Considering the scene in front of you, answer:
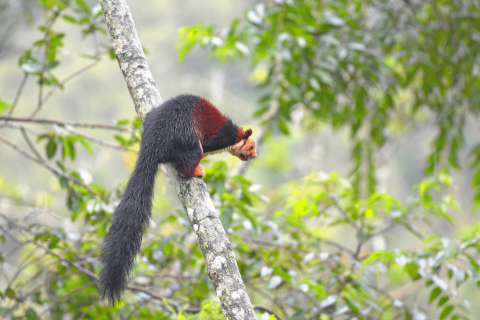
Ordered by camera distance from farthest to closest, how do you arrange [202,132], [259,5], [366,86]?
[366,86], [259,5], [202,132]

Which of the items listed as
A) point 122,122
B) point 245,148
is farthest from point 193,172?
point 122,122

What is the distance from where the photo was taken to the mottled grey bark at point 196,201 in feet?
4.27

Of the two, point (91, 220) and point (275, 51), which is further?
point (275, 51)

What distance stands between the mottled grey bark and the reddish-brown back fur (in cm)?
28

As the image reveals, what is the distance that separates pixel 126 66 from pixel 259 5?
180cm

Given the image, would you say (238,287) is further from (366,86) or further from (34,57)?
(366,86)

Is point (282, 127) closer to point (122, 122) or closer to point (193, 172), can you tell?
point (122, 122)

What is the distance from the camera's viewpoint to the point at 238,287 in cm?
131

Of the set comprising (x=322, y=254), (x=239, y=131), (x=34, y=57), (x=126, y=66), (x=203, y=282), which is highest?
(x=126, y=66)

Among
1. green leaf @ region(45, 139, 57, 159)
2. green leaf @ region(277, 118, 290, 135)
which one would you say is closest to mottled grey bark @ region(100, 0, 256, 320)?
green leaf @ region(45, 139, 57, 159)

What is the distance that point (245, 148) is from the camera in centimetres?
226

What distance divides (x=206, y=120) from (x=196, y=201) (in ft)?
2.35

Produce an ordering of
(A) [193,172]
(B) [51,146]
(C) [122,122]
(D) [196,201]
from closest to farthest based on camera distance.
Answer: (D) [196,201]
(A) [193,172]
(C) [122,122]
(B) [51,146]

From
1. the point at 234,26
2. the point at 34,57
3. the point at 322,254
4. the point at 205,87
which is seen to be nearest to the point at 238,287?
the point at 322,254
